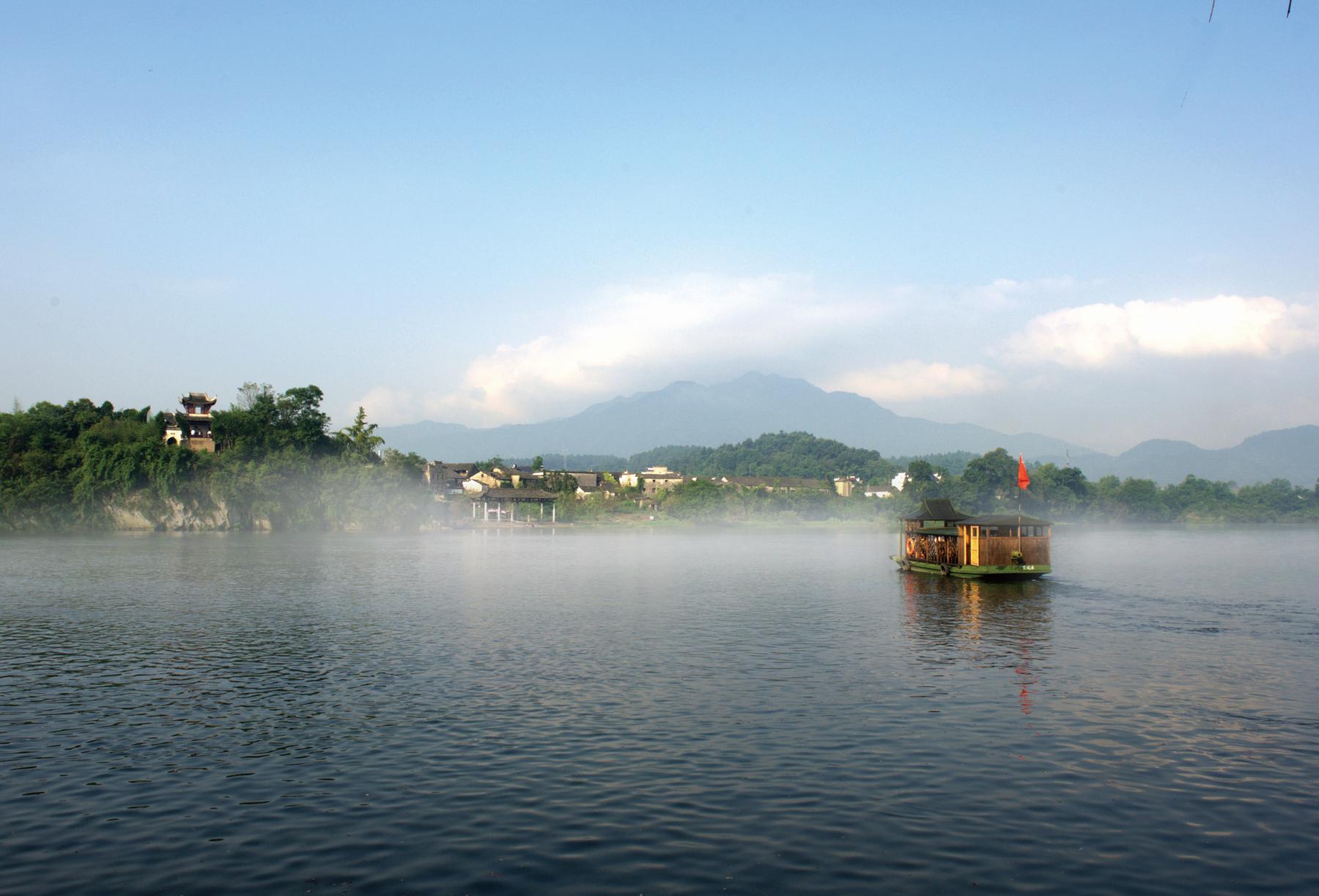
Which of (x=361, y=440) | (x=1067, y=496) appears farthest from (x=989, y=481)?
(x=361, y=440)

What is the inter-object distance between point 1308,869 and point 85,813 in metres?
17.6

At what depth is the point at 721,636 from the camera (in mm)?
32531

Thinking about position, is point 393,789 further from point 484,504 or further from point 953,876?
point 484,504

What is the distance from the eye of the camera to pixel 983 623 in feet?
124

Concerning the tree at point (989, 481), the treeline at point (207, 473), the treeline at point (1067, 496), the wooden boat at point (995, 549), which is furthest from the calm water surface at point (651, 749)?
the treeline at point (1067, 496)

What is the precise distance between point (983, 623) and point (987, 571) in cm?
1721

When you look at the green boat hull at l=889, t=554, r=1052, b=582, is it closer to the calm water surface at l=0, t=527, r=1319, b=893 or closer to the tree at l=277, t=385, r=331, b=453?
the calm water surface at l=0, t=527, r=1319, b=893

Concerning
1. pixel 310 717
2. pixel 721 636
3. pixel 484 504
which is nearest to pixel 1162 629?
pixel 721 636

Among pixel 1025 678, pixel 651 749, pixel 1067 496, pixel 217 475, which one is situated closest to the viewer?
pixel 651 749

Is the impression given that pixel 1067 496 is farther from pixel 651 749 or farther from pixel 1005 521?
pixel 651 749

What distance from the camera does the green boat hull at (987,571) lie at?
5381cm

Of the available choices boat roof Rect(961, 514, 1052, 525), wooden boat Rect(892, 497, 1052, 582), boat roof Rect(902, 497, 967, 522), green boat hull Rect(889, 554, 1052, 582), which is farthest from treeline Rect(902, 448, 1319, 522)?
boat roof Rect(961, 514, 1052, 525)

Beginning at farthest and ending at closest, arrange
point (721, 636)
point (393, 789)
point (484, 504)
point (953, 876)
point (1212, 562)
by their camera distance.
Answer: point (484, 504) → point (1212, 562) → point (721, 636) → point (393, 789) → point (953, 876)

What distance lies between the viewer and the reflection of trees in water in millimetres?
28250
